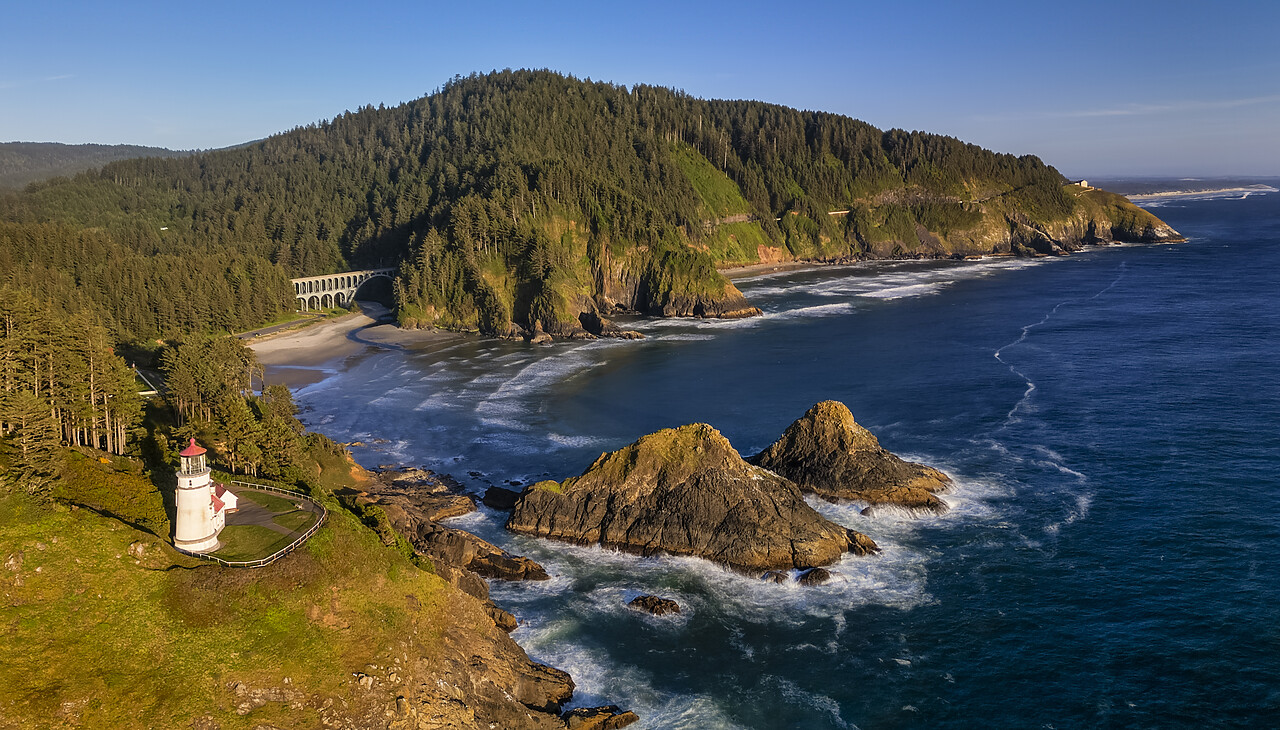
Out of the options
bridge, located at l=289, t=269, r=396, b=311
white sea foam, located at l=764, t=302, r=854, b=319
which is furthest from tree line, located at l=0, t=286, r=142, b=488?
bridge, located at l=289, t=269, r=396, b=311

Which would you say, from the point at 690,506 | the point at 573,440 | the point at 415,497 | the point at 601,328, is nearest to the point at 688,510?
the point at 690,506

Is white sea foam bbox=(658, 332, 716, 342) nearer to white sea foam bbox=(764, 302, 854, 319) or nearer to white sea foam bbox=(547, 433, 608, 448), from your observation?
white sea foam bbox=(764, 302, 854, 319)

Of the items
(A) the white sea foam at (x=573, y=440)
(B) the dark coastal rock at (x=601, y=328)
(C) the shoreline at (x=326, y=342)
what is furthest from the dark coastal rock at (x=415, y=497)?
(B) the dark coastal rock at (x=601, y=328)

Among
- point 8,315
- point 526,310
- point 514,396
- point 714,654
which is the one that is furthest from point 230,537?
point 526,310

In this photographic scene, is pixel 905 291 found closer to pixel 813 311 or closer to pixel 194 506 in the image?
pixel 813 311

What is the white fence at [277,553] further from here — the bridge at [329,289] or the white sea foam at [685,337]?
the bridge at [329,289]

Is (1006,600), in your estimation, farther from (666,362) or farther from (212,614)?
(666,362)
